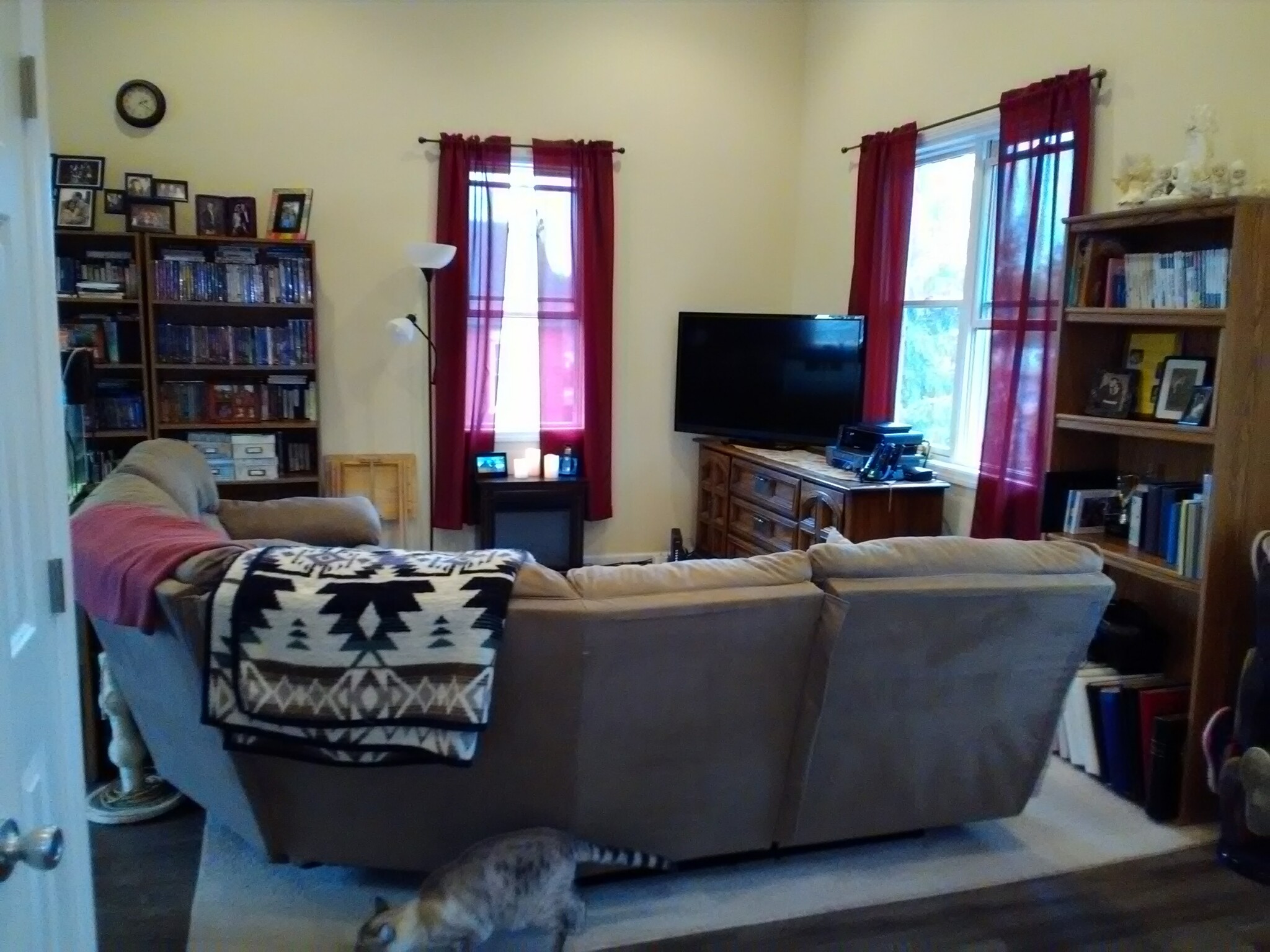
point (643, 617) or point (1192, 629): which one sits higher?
point (643, 617)

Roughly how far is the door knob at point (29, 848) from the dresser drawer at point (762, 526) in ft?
11.8

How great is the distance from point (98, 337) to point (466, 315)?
5.91 feet

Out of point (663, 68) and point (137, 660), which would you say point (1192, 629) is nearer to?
point (137, 660)

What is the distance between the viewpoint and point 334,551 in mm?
2244

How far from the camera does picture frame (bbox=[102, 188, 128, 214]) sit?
4.73 metres

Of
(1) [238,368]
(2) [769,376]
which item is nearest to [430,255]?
(1) [238,368]


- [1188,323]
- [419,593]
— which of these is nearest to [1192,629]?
[1188,323]

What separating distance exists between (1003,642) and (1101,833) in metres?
0.92

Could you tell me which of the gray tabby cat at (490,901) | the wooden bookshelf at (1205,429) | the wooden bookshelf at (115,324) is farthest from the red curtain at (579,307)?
the gray tabby cat at (490,901)

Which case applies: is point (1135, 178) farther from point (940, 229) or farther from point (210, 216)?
point (210, 216)

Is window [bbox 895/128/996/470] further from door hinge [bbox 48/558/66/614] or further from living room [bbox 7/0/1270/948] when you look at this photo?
door hinge [bbox 48/558/66/614]

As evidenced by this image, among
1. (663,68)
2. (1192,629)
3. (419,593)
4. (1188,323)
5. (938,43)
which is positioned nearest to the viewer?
(419,593)

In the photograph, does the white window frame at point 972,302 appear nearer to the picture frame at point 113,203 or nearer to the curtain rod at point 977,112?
the curtain rod at point 977,112

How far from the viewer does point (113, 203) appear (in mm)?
4738
